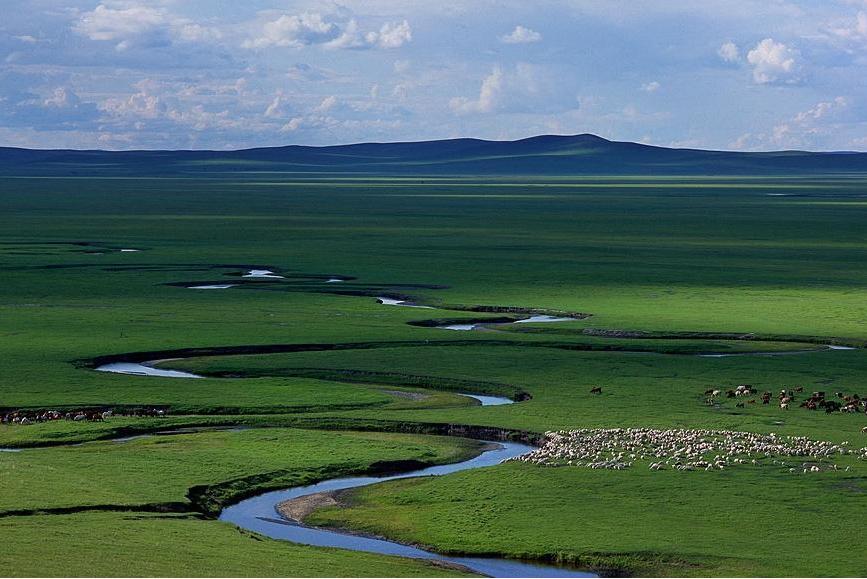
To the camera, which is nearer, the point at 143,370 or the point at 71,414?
the point at 71,414

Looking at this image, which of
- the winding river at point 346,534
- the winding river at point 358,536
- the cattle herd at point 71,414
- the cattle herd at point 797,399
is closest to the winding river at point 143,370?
the cattle herd at point 71,414

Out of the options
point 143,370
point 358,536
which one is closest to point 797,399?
point 358,536

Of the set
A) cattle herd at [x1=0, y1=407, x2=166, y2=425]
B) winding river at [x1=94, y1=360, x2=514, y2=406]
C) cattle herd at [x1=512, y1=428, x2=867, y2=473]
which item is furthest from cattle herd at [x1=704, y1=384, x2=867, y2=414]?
cattle herd at [x1=0, y1=407, x2=166, y2=425]

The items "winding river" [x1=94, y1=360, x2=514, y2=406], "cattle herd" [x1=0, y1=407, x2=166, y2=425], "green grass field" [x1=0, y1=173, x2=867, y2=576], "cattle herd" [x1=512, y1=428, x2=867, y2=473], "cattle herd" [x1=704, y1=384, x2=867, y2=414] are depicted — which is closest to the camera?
"green grass field" [x1=0, y1=173, x2=867, y2=576]

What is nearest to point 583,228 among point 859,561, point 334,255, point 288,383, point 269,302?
point 334,255

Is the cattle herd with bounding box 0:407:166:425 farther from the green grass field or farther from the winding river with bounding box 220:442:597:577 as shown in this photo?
the winding river with bounding box 220:442:597:577

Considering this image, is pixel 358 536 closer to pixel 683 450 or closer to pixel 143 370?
pixel 683 450

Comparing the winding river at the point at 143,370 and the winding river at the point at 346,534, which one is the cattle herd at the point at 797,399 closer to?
the winding river at the point at 143,370
